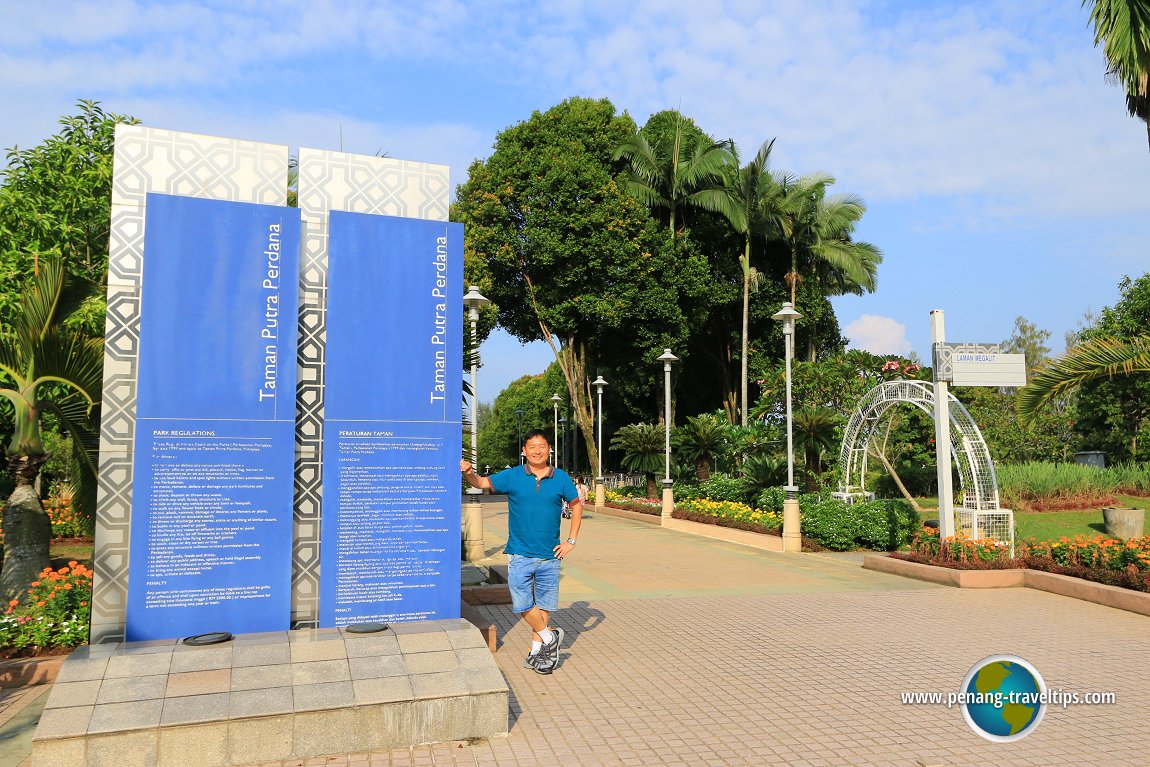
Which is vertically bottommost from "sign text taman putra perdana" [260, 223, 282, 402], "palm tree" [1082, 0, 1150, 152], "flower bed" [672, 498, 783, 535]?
"flower bed" [672, 498, 783, 535]

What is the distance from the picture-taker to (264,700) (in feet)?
14.4

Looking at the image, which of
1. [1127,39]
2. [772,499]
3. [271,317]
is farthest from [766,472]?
[271,317]

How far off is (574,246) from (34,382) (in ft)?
81.5

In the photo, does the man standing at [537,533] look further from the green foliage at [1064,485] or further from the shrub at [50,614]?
the green foliage at [1064,485]

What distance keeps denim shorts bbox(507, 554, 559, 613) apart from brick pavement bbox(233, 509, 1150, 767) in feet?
2.02

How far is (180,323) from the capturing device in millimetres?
5473

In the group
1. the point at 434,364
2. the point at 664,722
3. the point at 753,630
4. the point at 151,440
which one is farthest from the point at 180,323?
the point at 753,630

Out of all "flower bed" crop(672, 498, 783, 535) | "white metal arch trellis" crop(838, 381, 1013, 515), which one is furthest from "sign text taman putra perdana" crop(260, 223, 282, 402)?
"flower bed" crop(672, 498, 783, 535)

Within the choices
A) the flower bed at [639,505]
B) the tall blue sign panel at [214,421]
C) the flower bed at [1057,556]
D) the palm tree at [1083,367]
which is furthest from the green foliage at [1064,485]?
the tall blue sign panel at [214,421]

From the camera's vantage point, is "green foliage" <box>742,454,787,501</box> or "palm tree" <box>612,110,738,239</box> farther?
"palm tree" <box>612,110,738,239</box>

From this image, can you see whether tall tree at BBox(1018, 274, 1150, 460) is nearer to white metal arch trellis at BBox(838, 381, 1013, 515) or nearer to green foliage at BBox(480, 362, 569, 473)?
white metal arch trellis at BBox(838, 381, 1013, 515)

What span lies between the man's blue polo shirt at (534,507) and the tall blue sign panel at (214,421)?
1.65 metres

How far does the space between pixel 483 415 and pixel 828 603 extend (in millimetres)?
100016

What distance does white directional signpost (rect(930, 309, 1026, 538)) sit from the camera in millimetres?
12109
